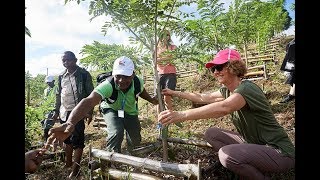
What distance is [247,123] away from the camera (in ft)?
9.64

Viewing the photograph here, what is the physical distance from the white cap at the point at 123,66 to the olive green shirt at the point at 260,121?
54.8 inches

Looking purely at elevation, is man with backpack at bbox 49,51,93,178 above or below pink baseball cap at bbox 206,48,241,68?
below

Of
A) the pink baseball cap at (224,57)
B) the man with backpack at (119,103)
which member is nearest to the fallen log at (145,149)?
the man with backpack at (119,103)

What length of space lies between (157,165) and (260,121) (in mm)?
1126

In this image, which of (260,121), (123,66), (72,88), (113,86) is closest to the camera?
(260,121)

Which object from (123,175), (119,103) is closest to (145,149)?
(119,103)

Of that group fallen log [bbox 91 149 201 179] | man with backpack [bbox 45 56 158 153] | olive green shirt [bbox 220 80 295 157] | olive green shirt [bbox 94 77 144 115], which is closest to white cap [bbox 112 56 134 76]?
man with backpack [bbox 45 56 158 153]

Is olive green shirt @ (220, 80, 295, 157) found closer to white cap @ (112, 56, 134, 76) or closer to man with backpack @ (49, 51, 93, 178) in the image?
white cap @ (112, 56, 134, 76)

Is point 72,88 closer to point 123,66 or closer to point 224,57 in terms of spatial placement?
point 123,66

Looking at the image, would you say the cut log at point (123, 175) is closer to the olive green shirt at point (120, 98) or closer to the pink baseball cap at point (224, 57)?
the olive green shirt at point (120, 98)

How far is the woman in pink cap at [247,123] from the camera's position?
2598 millimetres

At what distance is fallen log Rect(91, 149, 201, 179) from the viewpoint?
8.86 ft
